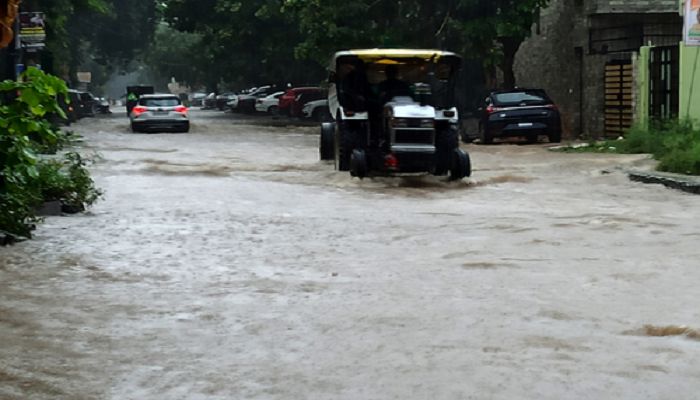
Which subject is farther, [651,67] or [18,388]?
[651,67]

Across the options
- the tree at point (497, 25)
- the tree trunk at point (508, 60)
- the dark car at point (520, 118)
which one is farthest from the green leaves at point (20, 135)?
the tree trunk at point (508, 60)

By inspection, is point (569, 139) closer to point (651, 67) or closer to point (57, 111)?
point (651, 67)

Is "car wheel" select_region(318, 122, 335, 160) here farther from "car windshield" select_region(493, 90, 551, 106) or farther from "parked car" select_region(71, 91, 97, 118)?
"parked car" select_region(71, 91, 97, 118)

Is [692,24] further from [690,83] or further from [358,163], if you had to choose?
[358,163]

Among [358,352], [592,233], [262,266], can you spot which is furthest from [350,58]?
[358,352]

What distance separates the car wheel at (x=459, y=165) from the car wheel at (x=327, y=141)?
4.65 meters

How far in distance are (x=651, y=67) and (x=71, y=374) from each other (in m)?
22.9

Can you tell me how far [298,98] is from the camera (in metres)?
52.6

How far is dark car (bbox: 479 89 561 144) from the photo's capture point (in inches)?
1191

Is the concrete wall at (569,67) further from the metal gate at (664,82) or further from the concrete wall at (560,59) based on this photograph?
the metal gate at (664,82)

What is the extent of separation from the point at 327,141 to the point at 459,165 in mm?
5146

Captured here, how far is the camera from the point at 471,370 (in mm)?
6477

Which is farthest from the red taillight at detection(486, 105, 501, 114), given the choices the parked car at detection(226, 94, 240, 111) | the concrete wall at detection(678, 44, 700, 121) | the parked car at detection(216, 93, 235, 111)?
the parked car at detection(216, 93, 235, 111)

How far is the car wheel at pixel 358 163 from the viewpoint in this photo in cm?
1878
